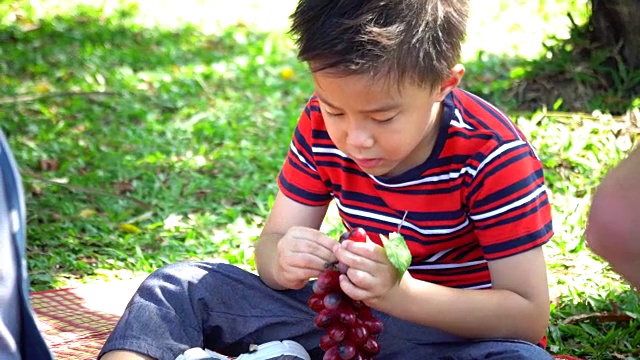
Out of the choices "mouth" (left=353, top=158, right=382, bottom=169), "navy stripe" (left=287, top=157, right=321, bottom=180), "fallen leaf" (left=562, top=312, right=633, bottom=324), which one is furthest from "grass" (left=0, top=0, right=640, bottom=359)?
"mouth" (left=353, top=158, right=382, bottom=169)

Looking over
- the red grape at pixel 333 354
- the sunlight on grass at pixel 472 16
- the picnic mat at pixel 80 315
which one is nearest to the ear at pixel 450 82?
the red grape at pixel 333 354

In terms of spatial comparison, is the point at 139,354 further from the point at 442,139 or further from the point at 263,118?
the point at 263,118

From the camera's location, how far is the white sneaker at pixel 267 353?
2518 mm

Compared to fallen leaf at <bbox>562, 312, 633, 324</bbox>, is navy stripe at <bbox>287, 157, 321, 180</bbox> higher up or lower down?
higher up

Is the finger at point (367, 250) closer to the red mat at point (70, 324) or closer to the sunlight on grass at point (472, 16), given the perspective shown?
the red mat at point (70, 324)

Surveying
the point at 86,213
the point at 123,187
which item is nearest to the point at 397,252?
the point at 86,213

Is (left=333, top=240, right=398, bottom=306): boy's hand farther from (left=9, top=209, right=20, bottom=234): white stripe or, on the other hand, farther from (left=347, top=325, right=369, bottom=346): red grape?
(left=9, top=209, right=20, bottom=234): white stripe

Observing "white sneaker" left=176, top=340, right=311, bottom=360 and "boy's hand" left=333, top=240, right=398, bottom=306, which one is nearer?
"boy's hand" left=333, top=240, right=398, bottom=306

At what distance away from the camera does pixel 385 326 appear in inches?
102

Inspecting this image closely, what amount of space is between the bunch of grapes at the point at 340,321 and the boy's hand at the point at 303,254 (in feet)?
0.12

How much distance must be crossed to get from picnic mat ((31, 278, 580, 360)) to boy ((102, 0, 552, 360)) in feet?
1.57

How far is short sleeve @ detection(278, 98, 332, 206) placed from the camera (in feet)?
8.92

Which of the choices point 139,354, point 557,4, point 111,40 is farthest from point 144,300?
point 557,4

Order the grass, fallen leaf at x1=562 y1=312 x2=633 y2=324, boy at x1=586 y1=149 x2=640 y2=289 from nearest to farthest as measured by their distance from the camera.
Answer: boy at x1=586 y1=149 x2=640 y2=289 < fallen leaf at x1=562 y1=312 x2=633 y2=324 < the grass
